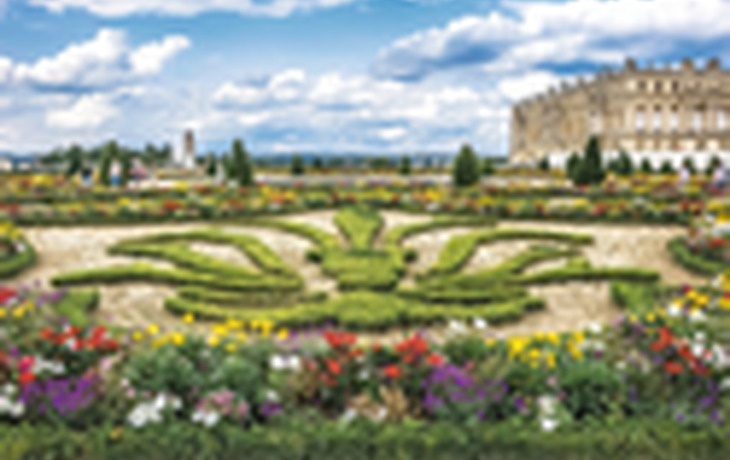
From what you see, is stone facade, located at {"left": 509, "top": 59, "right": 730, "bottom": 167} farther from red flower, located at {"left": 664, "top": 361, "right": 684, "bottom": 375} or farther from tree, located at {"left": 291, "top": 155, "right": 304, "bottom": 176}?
red flower, located at {"left": 664, "top": 361, "right": 684, "bottom": 375}

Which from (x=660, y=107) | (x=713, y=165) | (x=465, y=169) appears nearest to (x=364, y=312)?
(x=465, y=169)

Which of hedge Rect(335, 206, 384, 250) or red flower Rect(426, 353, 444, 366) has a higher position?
hedge Rect(335, 206, 384, 250)

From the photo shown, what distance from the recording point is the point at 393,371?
227 inches

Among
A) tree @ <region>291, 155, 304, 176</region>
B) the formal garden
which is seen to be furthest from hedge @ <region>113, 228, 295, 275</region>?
tree @ <region>291, 155, 304, 176</region>

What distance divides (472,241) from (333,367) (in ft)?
24.2

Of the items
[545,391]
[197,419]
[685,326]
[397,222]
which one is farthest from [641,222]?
[197,419]

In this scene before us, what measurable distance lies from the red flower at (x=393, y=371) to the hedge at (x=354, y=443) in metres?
0.53

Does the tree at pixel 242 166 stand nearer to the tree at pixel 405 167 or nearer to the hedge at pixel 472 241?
the hedge at pixel 472 241

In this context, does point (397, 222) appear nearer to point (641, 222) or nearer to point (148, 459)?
point (641, 222)

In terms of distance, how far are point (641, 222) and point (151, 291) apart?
10.9 meters

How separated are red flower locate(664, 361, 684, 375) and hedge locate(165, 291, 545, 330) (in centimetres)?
317

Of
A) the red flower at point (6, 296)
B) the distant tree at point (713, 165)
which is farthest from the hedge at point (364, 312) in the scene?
the distant tree at point (713, 165)

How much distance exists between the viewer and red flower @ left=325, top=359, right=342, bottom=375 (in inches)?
227

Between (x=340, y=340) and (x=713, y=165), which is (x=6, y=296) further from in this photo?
(x=713, y=165)
